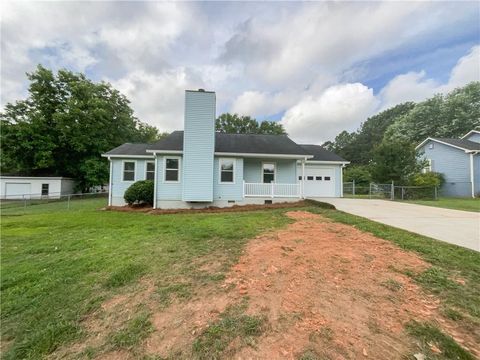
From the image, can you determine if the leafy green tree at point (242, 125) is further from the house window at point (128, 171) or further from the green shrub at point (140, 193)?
the green shrub at point (140, 193)

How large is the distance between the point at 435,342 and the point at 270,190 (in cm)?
1075

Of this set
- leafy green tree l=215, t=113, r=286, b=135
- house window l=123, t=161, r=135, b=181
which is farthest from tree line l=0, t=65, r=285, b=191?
leafy green tree l=215, t=113, r=286, b=135

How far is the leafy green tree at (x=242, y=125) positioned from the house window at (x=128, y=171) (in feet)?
88.3

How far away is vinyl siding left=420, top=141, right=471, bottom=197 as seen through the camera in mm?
18609

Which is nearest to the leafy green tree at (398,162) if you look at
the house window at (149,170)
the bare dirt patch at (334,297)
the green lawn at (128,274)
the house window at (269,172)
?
the house window at (269,172)

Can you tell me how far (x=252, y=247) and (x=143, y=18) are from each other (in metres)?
10.2

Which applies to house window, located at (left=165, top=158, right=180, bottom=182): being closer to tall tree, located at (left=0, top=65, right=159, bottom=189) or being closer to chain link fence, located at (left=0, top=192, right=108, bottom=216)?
chain link fence, located at (left=0, top=192, right=108, bottom=216)

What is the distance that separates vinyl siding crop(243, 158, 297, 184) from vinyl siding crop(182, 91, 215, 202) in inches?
112

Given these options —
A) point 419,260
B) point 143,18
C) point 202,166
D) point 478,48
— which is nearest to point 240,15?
point 143,18

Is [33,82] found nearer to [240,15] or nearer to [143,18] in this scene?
[143,18]

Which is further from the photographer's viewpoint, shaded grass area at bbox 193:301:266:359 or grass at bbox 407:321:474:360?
shaded grass area at bbox 193:301:266:359

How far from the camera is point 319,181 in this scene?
1658 cm

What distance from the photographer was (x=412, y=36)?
10703 mm

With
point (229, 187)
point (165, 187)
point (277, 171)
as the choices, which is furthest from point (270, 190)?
point (165, 187)
